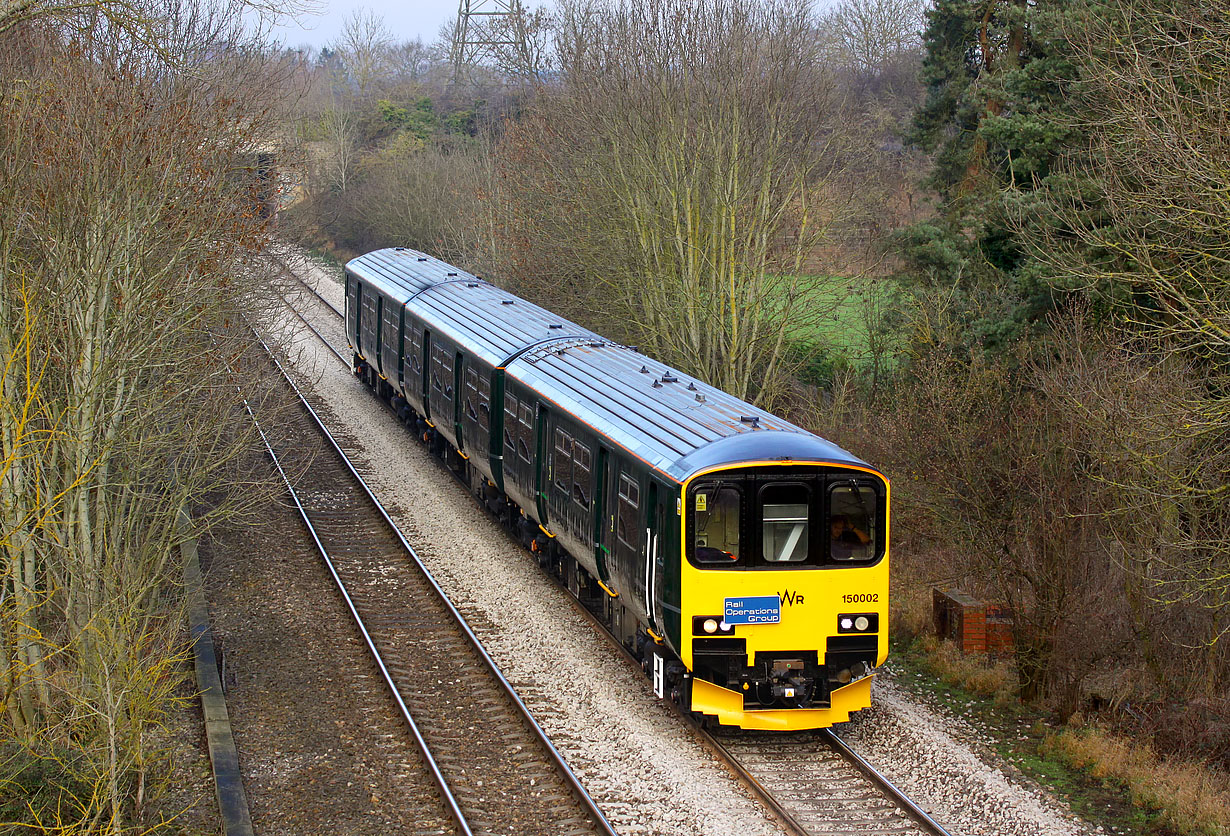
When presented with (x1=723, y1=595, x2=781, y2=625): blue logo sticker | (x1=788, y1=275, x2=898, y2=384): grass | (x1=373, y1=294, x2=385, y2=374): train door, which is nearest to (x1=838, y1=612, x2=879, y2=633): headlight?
(x1=723, y1=595, x2=781, y2=625): blue logo sticker

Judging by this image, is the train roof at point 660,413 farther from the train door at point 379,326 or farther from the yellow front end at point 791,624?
the train door at point 379,326

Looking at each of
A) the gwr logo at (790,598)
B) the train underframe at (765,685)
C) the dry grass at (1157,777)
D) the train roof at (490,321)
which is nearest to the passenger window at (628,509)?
the train underframe at (765,685)

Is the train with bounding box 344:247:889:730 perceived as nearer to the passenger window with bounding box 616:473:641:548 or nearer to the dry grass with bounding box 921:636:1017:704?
the passenger window with bounding box 616:473:641:548

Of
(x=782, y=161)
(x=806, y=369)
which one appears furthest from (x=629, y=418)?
(x=806, y=369)

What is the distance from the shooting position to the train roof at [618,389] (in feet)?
33.0

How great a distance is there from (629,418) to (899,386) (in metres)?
6.60

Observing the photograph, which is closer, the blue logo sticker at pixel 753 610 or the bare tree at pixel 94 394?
the bare tree at pixel 94 394

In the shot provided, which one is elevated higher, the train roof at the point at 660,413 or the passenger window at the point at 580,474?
the train roof at the point at 660,413

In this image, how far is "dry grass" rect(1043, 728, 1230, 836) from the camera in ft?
27.9

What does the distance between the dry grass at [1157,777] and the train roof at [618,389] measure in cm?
293

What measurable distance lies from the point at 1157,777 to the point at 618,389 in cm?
648

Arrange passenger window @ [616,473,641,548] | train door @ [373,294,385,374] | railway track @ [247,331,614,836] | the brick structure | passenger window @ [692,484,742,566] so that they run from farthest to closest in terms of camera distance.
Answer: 1. train door @ [373,294,385,374]
2. the brick structure
3. passenger window @ [616,473,641,548]
4. passenger window @ [692,484,742,566]
5. railway track @ [247,331,614,836]

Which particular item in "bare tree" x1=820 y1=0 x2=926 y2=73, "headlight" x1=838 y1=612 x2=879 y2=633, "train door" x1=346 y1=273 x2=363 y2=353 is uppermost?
"bare tree" x1=820 y1=0 x2=926 y2=73

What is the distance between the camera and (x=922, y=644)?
41.6 feet
